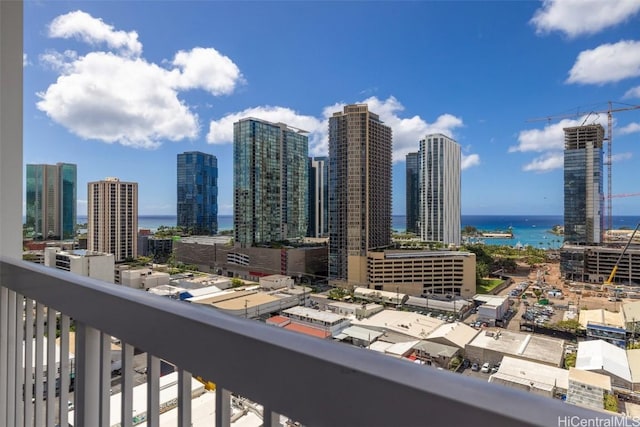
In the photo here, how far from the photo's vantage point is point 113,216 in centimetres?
176

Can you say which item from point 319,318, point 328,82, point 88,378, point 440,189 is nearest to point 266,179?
point 328,82

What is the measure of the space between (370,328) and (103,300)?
712mm

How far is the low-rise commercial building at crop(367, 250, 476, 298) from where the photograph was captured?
4.55ft

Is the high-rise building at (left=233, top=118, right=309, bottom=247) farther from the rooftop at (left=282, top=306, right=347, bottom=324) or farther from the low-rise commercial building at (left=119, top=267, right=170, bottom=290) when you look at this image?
the rooftop at (left=282, top=306, right=347, bottom=324)

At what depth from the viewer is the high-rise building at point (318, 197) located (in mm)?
1873

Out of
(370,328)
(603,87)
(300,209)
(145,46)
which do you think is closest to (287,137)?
(300,209)

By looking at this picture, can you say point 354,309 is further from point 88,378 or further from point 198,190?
point 198,190

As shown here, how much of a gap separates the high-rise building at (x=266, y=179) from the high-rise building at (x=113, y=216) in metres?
0.47

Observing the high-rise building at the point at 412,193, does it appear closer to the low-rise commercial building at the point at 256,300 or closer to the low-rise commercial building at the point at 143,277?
the low-rise commercial building at the point at 256,300

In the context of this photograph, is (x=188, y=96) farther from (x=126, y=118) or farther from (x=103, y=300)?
(x=103, y=300)

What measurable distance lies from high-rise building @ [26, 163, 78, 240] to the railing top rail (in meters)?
1.40

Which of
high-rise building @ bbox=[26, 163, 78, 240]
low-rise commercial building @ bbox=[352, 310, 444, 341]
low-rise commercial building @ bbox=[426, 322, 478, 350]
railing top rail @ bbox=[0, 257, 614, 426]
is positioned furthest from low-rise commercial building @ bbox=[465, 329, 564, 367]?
high-rise building @ bbox=[26, 163, 78, 240]

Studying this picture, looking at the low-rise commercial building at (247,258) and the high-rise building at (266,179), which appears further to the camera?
the high-rise building at (266,179)

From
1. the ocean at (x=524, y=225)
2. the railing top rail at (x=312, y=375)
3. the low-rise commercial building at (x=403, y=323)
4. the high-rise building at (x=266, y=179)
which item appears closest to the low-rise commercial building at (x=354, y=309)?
the low-rise commercial building at (x=403, y=323)
